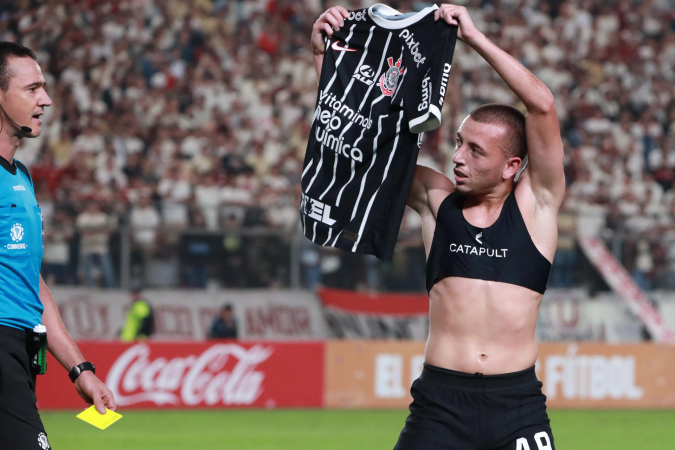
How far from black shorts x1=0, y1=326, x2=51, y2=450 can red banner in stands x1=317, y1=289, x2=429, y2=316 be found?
31.8 feet

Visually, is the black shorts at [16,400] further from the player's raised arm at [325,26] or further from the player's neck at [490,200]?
the player's neck at [490,200]

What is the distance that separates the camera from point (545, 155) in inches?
171

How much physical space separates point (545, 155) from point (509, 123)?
0.23 metres

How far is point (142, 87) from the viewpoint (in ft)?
53.6

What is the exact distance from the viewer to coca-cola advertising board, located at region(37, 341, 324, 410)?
13.4m

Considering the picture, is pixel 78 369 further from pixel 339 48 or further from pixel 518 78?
pixel 518 78

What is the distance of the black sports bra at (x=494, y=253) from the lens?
14.3ft

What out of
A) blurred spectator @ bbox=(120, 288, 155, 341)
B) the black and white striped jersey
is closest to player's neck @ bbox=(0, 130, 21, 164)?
the black and white striped jersey

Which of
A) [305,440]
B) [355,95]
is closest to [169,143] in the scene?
[305,440]

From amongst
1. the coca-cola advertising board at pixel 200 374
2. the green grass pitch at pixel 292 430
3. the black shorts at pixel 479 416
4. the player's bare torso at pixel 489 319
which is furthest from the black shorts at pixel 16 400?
the coca-cola advertising board at pixel 200 374

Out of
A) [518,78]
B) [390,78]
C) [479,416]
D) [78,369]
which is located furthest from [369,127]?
[78,369]

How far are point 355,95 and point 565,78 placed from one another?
15.1 m

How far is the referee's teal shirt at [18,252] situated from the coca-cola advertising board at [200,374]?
9.34 metres

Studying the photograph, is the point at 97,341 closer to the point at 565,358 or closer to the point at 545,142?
the point at 565,358
